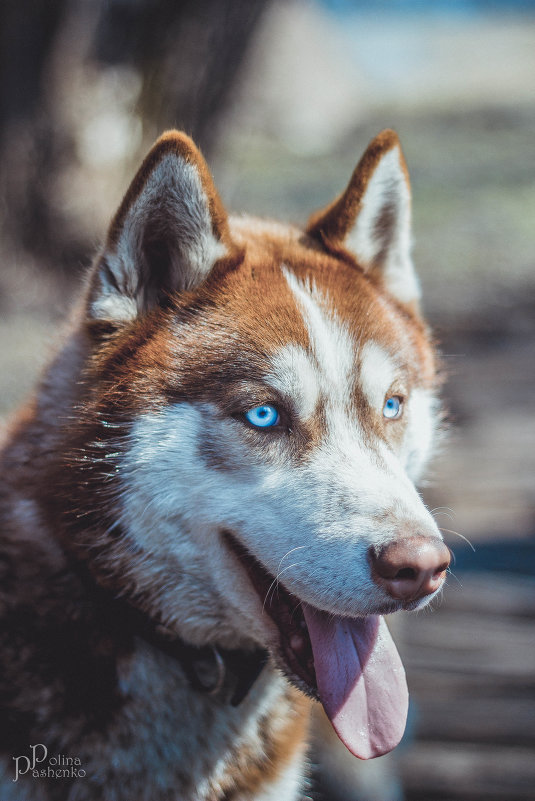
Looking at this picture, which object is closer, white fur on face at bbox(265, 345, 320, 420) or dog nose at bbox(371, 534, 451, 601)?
dog nose at bbox(371, 534, 451, 601)

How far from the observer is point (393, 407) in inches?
95.5

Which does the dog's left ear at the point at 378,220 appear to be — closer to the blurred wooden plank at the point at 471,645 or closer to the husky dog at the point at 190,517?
the husky dog at the point at 190,517

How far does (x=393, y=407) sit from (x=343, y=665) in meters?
0.80

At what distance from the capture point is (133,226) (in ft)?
7.16

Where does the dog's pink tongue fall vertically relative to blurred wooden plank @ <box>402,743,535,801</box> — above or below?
above

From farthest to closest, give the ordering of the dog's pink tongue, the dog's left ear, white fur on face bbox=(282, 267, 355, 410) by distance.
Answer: the dog's left ear
white fur on face bbox=(282, 267, 355, 410)
the dog's pink tongue

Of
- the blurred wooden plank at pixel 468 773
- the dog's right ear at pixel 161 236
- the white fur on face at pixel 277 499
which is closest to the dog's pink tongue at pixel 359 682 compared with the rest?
the white fur on face at pixel 277 499

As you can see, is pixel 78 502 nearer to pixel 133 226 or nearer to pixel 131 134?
pixel 133 226

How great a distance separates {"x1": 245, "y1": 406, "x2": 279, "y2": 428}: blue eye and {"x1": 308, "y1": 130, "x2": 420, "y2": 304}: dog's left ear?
779mm

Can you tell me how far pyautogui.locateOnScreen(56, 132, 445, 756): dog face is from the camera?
200 cm

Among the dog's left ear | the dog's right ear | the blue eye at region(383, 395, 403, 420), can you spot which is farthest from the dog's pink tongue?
the dog's left ear

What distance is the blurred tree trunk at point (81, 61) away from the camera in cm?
623

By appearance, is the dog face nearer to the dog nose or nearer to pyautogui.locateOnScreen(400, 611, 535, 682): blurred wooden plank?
the dog nose
